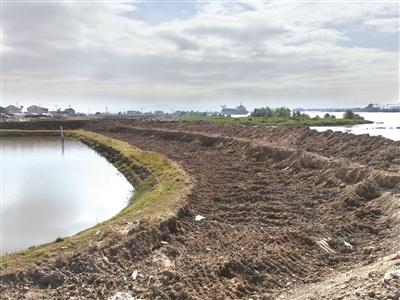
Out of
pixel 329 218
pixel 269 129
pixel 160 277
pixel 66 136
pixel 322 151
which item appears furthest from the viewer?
pixel 66 136

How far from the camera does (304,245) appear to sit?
13.7m

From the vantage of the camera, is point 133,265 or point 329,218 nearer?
point 133,265

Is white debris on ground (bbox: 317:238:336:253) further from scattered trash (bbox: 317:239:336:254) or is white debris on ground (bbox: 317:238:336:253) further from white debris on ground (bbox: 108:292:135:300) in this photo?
white debris on ground (bbox: 108:292:135:300)

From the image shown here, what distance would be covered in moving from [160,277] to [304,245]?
4672 millimetres

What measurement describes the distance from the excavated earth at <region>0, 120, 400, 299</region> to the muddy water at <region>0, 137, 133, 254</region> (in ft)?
17.4

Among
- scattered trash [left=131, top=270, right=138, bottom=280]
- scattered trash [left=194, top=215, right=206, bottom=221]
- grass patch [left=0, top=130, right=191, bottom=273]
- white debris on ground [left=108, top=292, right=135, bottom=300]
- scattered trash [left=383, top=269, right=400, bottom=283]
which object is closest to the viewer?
scattered trash [left=383, top=269, right=400, bottom=283]

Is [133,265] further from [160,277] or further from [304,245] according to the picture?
[304,245]

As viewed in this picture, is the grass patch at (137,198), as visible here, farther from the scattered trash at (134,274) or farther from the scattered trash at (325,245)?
the scattered trash at (325,245)

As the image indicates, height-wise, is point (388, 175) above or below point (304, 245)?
above

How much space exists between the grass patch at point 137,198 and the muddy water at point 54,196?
1162 mm

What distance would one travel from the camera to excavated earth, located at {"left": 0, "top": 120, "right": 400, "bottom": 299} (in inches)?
423

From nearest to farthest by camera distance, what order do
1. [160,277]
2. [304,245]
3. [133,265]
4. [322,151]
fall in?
[160,277]
[133,265]
[304,245]
[322,151]

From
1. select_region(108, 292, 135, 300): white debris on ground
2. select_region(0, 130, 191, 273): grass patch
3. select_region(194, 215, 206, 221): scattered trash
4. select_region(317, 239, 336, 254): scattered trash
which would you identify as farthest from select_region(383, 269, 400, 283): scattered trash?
select_region(194, 215, 206, 221): scattered trash

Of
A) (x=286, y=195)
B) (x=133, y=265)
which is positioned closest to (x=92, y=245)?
(x=133, y=265)
